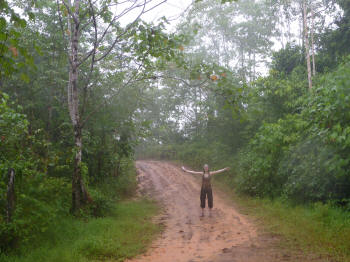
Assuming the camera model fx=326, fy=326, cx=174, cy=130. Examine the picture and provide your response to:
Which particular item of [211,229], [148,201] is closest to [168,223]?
[211,229]

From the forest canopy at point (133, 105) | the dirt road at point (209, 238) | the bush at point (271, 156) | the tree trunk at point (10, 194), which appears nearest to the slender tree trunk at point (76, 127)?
the forest canopy at point (133, 105)

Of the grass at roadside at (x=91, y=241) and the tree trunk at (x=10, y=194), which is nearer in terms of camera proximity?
the tree trunk at (x=10, y=194)

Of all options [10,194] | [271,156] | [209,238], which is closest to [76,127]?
[10,194]

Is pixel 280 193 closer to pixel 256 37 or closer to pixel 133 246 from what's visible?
pixel 133 246

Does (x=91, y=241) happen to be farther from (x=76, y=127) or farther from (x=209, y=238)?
(x=76, y=127)

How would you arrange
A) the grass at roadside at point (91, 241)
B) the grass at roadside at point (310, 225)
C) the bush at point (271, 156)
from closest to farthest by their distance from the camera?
the grass at roadside at point (91, 241)
the grass at roadside at point (310, 225)
the bush at point (271, 156)

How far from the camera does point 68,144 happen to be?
495 inches

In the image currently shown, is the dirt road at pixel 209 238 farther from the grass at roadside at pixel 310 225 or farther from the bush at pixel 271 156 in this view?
the bush at pixel 271 156

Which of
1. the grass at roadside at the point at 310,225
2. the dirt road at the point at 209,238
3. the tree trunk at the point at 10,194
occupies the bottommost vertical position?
the dirt road at the point at 209,238

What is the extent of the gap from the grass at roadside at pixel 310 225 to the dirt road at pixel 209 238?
0.47 metres

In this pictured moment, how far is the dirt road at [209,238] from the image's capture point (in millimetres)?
→ 5875

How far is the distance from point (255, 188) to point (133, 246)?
6.97m

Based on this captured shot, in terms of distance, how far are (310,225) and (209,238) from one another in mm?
2349

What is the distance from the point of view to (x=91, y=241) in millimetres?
6410
